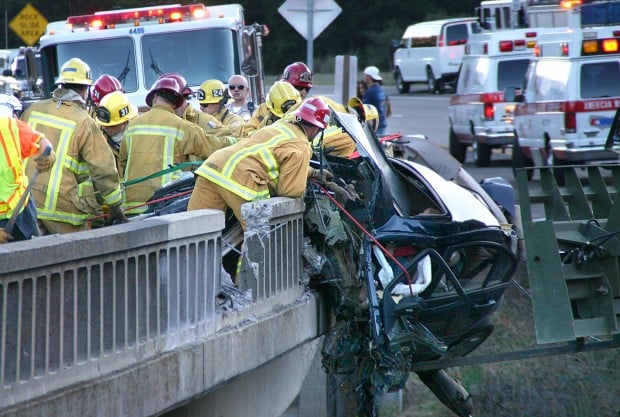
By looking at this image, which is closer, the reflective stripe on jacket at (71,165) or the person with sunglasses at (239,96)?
the reflective stripe on jacket at (71,165)

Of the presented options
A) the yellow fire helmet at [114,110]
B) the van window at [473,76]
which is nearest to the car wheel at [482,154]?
the van window at [473,76]

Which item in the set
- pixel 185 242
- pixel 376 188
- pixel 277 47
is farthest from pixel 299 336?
pixel 277 47

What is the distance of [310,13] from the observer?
16.1 meters

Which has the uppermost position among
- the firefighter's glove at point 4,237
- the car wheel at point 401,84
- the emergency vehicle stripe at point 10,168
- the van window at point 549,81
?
the emergency vehicle stripe at point 10,168

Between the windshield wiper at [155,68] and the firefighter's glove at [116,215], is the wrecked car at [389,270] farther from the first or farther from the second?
the windshield wiper at [155,68]

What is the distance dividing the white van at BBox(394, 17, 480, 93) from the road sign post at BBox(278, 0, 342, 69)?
27.2 m

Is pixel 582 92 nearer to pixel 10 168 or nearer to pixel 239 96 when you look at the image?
pixel 239 96

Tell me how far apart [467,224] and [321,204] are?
92 centimetres

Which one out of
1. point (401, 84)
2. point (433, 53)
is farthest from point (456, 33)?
point (401, 84)

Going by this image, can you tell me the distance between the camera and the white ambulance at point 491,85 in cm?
2125

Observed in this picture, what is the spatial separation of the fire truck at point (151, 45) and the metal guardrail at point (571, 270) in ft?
20.0

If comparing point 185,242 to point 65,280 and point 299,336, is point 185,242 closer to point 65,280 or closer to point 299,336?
point 65,280

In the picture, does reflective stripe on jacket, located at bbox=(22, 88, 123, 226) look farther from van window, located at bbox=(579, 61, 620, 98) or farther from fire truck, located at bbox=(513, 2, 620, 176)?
van window, located at bbox=(579, 61, 620, 98)

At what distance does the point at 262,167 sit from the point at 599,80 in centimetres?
1064
